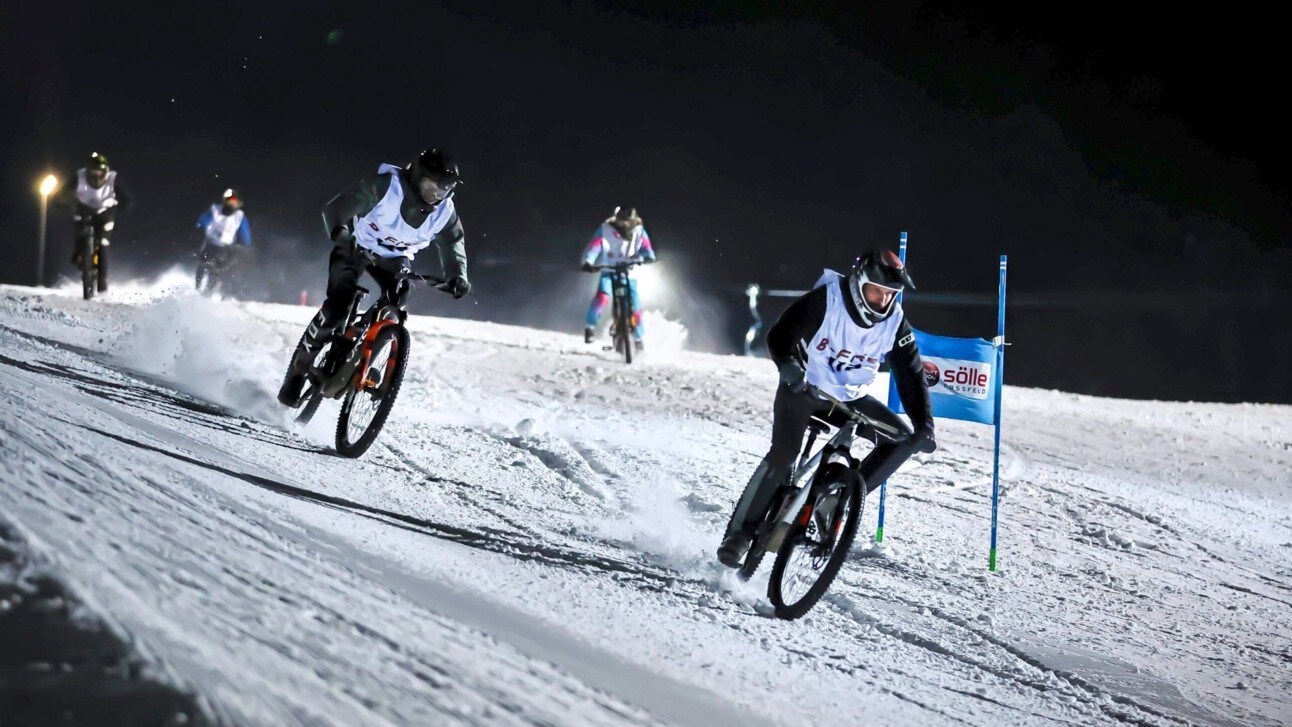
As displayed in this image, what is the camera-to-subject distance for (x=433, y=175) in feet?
22.1

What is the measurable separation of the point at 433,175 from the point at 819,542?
10.3ft

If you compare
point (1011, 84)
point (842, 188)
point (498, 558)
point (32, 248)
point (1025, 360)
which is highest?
point (1011, 84)

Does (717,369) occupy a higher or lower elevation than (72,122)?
lower

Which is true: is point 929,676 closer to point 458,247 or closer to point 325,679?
point 325,679

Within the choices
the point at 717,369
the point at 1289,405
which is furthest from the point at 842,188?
the point at 1289,405

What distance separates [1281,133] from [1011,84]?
452 cm

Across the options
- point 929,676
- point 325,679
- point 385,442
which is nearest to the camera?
point 325,679

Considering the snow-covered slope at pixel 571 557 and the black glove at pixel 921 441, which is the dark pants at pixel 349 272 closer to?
the snow-covered slope at pixel 571 557

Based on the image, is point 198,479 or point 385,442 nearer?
point 198,479

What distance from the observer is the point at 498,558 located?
18.1ft

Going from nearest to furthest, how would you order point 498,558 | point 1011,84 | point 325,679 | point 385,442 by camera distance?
1. point 325,679
2. point 498,558
3. point 385,442
4. point 1011,84

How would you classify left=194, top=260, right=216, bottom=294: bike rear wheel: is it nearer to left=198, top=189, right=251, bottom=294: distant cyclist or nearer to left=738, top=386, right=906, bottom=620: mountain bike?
left=198, top=189, right=251, bottom=294: distant cyclist

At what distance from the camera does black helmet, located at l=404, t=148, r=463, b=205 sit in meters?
6.74

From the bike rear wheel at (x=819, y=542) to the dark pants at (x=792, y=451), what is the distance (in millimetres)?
248
